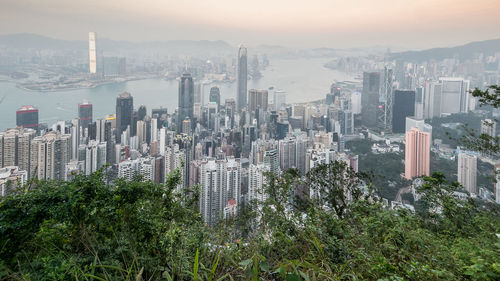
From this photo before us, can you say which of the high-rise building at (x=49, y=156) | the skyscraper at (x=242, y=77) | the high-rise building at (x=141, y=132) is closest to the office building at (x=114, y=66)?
the high-rise building at (x=141, y=132)

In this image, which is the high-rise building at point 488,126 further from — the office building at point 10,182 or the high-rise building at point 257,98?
the high-rise building at point 257,98

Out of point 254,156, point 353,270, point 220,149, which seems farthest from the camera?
point 220,149

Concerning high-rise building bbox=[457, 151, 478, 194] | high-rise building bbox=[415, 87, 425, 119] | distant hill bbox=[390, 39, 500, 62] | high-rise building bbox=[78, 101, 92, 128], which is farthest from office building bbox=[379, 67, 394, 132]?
high-rise building bbox=[78, 101, 92, 128]

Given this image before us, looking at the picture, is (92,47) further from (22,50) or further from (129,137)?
(129,137)

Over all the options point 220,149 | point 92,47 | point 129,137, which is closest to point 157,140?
point 129,137

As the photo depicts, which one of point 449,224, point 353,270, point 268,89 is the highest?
point 268,89

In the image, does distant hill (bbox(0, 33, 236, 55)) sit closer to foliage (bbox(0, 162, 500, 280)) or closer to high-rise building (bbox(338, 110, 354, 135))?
high-rise building (bbox(338, 110, 354, 135))
